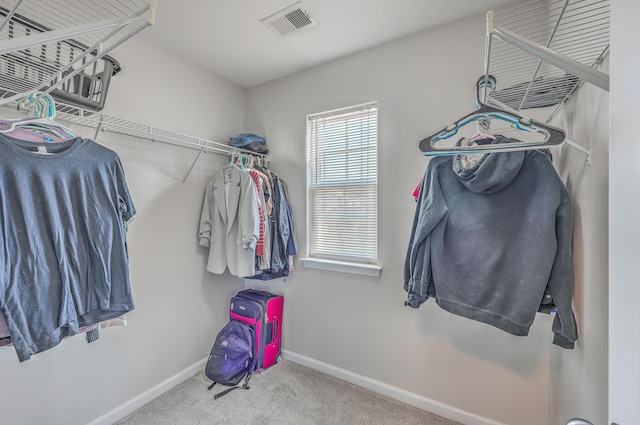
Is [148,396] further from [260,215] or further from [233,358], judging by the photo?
[260,215]

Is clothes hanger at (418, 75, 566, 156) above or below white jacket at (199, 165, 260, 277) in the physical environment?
above

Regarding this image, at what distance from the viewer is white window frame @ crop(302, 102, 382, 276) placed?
80.4 inches

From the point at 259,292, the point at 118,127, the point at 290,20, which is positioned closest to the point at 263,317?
the point at 259,292

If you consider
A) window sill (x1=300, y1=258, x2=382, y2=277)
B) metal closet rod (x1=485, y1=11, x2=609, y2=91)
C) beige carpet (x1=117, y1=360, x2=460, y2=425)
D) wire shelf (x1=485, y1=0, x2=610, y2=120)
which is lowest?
beige carpet (x1=117, y1=360, x2=460, y2=425)

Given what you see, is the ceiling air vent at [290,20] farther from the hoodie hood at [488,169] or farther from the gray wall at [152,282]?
the hoodie hood at [488,169]

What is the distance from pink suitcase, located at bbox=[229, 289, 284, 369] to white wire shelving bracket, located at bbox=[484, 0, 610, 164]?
2.11 meters

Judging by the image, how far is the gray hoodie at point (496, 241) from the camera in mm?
1033

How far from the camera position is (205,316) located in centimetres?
230

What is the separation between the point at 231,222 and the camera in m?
2.07

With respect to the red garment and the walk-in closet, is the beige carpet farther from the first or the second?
the red garment

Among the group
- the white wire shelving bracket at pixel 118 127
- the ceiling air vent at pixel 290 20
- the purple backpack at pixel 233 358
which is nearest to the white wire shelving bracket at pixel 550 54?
the ceiling air vent at pixel 290 20

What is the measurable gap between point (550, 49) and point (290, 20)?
145 centimetres

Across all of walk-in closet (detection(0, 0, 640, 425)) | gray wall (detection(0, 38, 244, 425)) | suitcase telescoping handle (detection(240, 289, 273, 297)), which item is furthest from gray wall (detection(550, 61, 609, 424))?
gray wall (detection(0, 38, 244, 425))

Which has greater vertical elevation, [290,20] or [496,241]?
[290,20]
